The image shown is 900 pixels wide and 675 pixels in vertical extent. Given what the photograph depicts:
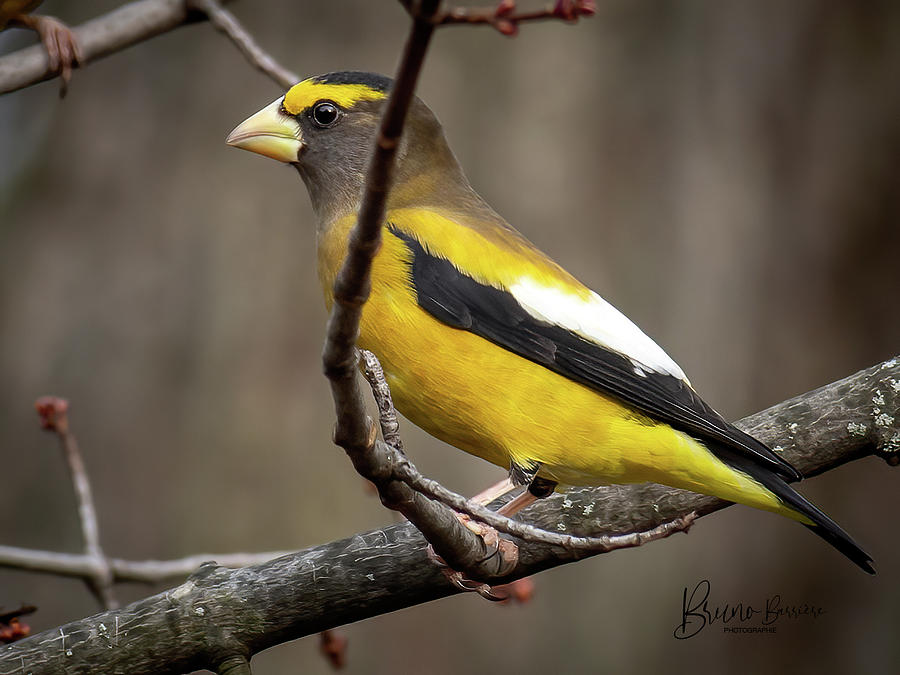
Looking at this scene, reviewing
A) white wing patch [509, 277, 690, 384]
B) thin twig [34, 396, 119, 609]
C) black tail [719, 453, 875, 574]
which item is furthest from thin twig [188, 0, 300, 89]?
black tail [719, 453, 875, 574]

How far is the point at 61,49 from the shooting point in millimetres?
3623

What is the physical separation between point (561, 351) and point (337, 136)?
47.4 inches

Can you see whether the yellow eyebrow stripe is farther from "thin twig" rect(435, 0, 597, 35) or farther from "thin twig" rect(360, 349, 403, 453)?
"thin twig" rect(435, 0, 597, 35)

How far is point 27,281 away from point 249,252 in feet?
4.25

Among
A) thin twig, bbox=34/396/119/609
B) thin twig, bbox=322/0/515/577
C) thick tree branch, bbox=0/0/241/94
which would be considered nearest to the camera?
thin twig, bbox=322/0/515/577

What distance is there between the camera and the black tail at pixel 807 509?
2830 mm

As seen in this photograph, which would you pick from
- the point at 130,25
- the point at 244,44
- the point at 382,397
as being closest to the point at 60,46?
the point at 130,25

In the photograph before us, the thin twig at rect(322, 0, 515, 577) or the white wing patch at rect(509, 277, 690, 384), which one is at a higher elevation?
the white wing patch at rect(509, 277, 690, 384)

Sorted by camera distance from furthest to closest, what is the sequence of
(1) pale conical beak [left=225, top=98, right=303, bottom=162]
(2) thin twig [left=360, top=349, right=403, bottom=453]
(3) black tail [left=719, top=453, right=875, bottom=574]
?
(1) pale conical beak [left=225, top=98, right=303, bottom=162]
(3) black tail [left=719, top=453, right=875, bottom=574]
(2) thin twig [left=360, top=349, right=403, bottom=453]

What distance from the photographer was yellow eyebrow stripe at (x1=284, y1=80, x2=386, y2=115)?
138 inches

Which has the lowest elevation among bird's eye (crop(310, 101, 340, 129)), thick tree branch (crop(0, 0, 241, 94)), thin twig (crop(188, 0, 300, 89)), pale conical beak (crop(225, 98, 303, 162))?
pale conical beak (crop(225, 98, 303, 162))

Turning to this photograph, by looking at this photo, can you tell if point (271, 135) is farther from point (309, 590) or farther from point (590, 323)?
point (309, 590)

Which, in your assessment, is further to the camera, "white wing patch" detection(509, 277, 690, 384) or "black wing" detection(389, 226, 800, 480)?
"white wing patch" detection(509, 277, 690, 384)

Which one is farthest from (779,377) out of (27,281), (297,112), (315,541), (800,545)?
(27,281)
